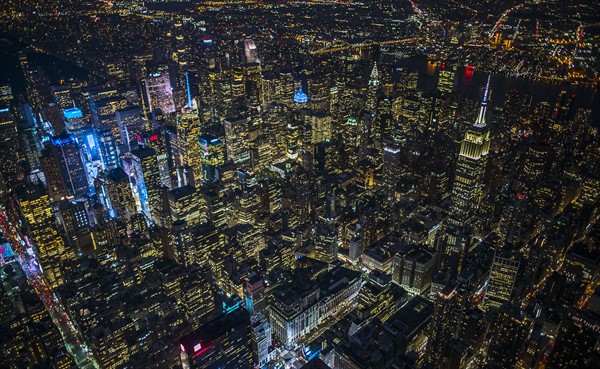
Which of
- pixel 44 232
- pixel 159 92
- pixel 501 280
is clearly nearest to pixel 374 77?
pixel 159 92

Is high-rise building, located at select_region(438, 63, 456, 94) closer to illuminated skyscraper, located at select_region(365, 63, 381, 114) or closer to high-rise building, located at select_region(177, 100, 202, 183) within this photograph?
illuminated skyscraper, located at select_region(365, 63, 381, 114)

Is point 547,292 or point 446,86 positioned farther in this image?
point 446,86

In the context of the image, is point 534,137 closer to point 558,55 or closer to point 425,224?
point 558,55

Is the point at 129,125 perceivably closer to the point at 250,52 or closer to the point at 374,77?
the point at 250,52

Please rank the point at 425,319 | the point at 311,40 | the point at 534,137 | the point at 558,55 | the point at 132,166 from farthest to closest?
the point at 311,40 < the point at 558,55 < the point at 534,137 < the point at 132,166 < the point at 425,319

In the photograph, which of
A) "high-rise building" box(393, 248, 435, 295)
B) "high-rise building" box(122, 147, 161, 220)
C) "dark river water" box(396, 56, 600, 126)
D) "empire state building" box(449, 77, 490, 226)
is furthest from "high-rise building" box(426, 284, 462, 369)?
"dark river water" box(396, 56, 600, 126)

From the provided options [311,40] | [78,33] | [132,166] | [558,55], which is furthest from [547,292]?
[78,33]

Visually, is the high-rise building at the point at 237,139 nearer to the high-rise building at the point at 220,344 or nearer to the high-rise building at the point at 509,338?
the high-rise building at the point at 220,344

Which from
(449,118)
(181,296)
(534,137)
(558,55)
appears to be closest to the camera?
(181,296)
